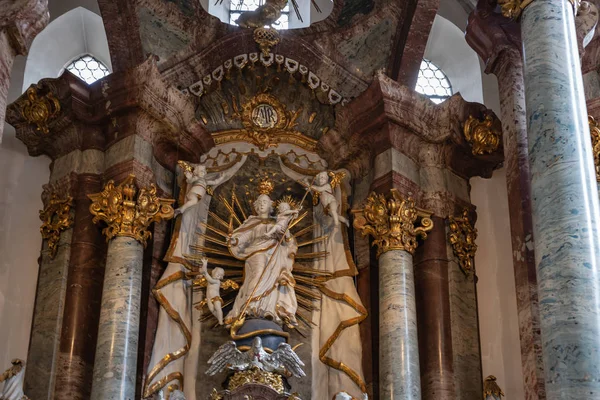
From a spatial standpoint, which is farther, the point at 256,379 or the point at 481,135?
the point at 481,135

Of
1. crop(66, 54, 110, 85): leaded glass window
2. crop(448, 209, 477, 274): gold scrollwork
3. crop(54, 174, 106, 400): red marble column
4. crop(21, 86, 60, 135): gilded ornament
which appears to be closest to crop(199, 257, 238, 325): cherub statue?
crop(54, 174, 106, 400): red marble column

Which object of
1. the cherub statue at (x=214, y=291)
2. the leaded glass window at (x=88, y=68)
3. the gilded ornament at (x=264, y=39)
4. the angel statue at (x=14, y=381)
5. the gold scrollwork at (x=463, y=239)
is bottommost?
the angel statue at (x=14, y=381)

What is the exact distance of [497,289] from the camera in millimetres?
15242

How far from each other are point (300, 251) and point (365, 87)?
273 centimetres

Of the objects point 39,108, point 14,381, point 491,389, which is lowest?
point 14,381

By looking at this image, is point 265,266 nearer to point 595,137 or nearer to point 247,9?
point 595,137

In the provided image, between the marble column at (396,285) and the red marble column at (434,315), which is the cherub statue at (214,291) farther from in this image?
the red marble column at (434,315)

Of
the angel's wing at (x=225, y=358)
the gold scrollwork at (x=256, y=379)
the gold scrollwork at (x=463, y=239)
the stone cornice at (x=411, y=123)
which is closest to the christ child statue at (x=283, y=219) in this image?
the stone cornice at (x=411, y=123)

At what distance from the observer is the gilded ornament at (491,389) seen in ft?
45.6

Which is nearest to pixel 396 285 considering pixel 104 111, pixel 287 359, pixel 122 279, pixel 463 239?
pixel 463 239

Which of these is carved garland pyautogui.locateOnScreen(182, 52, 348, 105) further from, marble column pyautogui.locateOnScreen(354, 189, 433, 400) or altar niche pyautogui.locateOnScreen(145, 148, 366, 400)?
marble column pyautogui.locateOnScreen(354, 189, 433, 400)

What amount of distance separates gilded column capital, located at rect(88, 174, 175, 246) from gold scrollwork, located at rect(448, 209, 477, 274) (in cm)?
403

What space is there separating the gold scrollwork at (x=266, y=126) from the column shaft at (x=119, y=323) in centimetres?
284

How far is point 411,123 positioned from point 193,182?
3.27m
